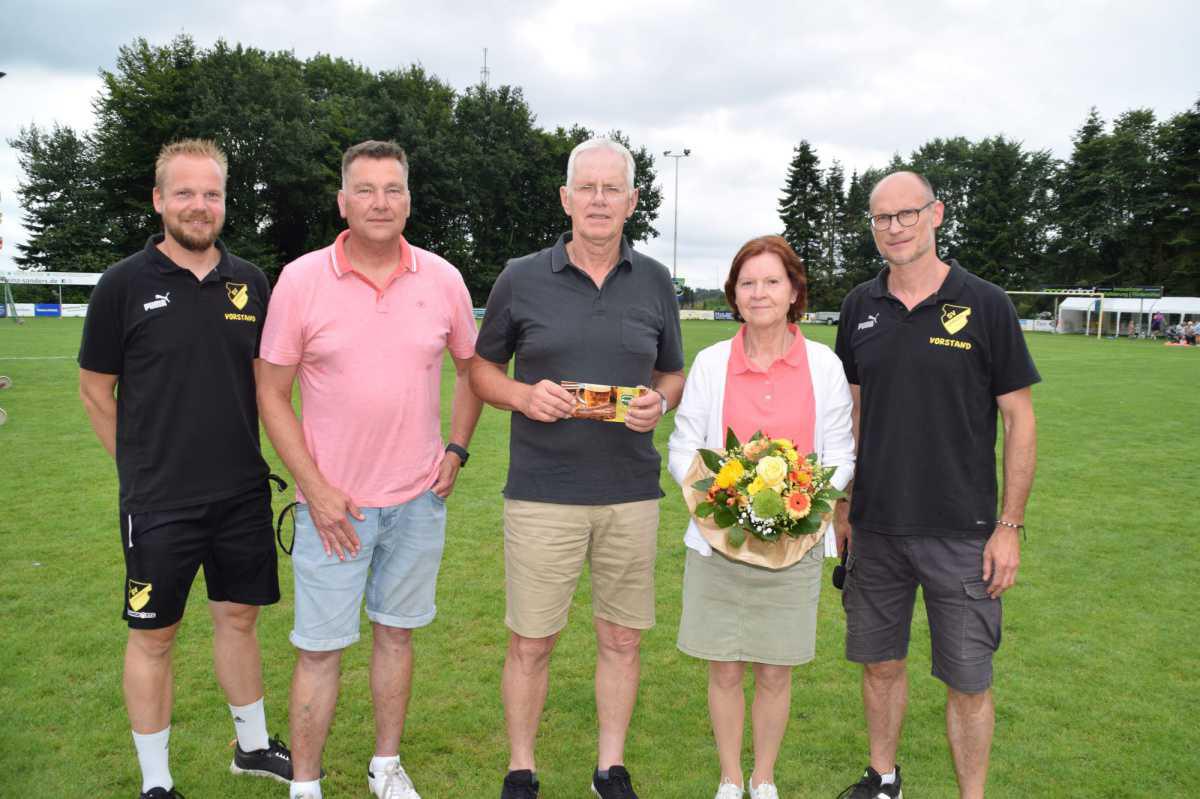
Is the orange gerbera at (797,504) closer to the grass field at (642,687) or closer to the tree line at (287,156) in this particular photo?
the grass field at (642,687)

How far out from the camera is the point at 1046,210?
7869 cm

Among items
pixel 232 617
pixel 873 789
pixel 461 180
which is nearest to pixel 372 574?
pixel 232 617

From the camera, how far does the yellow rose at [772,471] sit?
299 centimetres

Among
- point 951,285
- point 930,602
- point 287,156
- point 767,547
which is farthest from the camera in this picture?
point 287,156

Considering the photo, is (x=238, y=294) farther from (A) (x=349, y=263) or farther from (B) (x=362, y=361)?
(B) (x=362, y=361)

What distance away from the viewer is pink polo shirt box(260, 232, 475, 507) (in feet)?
10.8

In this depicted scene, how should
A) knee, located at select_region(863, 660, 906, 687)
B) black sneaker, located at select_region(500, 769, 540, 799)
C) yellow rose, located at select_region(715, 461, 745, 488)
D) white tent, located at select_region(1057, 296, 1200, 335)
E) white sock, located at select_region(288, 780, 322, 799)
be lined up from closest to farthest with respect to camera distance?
yellow rose, located at select_region(715, 461, 745, 488) < white sock, located at select_region(288, 780, 322, 799) < black sneaker, located at select_region(500, 769, 540, 799) < knee, located at select_region(863, 660, 906, 687) < white tent, located at select_region(1057, 296, 1200, 335)

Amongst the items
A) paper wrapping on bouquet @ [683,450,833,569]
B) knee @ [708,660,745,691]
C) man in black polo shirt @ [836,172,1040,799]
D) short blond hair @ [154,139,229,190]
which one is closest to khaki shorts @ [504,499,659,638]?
knee @ [708,660,745,691]

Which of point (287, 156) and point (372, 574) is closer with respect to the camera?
point (372, 574)

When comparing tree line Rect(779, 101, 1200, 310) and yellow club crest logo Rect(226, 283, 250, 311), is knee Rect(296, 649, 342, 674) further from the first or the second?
tree line Rect(779, 101, 1200, 310)

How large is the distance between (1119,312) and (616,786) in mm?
62275

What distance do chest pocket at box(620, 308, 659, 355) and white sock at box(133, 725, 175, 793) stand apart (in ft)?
8.45

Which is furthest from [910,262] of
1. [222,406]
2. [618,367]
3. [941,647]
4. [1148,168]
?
[1148,168]

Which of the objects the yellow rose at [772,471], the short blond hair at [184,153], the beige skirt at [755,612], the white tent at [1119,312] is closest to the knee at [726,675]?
the beige skirt at [755,612]
